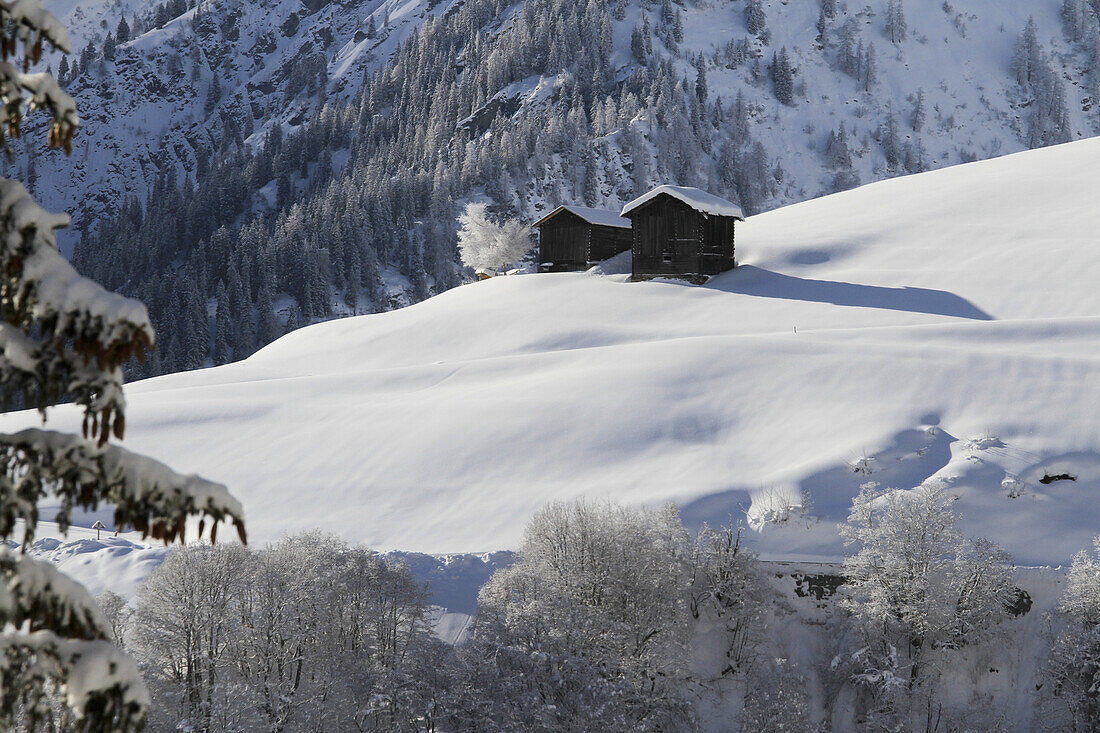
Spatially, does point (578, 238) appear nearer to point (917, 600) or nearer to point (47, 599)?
point (917, 600)

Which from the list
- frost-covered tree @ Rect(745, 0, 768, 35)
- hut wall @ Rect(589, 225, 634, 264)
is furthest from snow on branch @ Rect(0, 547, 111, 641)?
frost-covered tree @ Rect(745, 0, 768, 35)

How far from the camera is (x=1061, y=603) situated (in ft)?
78.7

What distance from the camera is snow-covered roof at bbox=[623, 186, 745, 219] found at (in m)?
51.8

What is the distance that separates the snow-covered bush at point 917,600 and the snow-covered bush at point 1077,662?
5.04ft

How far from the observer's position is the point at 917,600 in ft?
78.3

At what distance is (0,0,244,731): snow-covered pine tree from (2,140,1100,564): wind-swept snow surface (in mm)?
23093

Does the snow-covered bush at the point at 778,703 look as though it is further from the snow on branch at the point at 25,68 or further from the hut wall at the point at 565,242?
the hut wall at the point at 565,242

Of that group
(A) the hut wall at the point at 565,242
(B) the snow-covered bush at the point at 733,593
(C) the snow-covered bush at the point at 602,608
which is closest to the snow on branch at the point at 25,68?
(C) the snow-covered bush at the point at 602,608

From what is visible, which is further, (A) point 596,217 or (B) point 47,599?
(A) point 596,217

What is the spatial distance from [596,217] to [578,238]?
186cm

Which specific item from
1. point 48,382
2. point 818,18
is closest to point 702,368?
point 48,382

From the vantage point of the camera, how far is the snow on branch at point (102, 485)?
4836 millimetres

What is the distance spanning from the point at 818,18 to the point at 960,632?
193 m

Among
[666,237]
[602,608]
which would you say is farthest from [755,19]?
[602,608]
